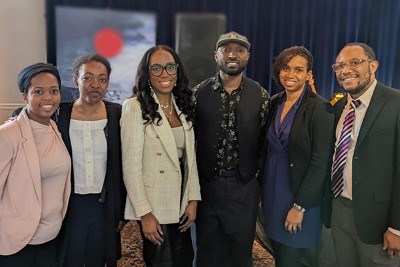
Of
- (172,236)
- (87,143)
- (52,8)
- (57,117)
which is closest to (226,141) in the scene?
(172,236)

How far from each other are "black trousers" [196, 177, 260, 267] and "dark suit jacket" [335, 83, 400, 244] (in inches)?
24.7

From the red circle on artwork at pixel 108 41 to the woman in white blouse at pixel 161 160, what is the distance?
3197 millimetres

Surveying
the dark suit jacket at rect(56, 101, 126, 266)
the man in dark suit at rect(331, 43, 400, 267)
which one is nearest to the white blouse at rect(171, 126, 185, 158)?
the dark suit jacket at rect(56, 101, 126, 266)

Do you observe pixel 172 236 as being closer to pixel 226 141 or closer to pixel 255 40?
pixel 226 141

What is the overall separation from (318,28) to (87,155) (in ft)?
14.3

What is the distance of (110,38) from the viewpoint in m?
4.99

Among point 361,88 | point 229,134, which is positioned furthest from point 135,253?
point 361,88

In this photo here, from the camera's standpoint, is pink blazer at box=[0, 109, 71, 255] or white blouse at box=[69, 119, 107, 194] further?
white blouse at box=[69, 119, 107, 194]

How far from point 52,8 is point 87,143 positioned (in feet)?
11.9

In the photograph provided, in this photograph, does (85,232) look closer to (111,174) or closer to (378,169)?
(111,174)

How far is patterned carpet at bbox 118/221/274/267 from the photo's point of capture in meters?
2.94

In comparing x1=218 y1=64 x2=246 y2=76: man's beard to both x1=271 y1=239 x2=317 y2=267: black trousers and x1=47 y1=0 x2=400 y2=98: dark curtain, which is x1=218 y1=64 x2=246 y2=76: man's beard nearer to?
x1=271 y1=239 x2=317 y2=267: black trousers

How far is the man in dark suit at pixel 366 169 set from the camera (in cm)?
174

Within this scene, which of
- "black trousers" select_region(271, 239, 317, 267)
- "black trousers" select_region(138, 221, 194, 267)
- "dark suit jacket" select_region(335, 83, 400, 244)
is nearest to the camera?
"dark suit jacket" select_region(335, 83, 400, 244)
